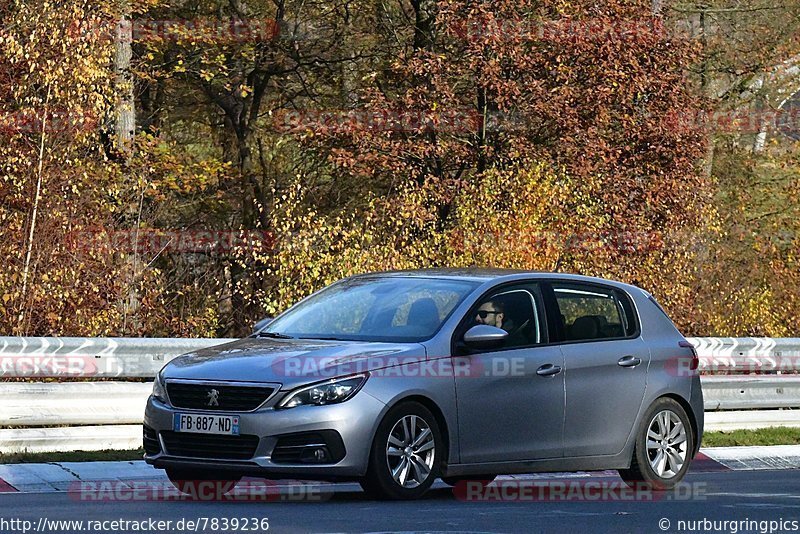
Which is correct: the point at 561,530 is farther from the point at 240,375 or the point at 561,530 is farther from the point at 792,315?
the point at 792,315

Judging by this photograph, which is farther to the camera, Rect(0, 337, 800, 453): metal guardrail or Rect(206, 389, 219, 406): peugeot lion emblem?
Rect(0, 337, 800, 453): metal guardrail

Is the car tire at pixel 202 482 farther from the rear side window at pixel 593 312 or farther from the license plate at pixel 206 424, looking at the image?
the rear side window at pixel 593 312

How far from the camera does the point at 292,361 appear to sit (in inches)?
393

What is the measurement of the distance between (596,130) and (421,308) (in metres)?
15.7

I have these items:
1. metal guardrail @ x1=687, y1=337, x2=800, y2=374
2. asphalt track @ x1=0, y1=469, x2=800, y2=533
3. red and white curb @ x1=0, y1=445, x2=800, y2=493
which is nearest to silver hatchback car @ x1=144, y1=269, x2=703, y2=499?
Answer: asphalt track @ x1=0, y1=469, x2=800, y2=533

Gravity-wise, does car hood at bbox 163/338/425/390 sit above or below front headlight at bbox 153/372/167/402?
above

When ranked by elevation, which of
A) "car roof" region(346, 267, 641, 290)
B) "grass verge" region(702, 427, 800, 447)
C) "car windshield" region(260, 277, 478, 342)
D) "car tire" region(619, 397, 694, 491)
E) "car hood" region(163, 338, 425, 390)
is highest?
"car roof" region(346, 267, 641, 290)

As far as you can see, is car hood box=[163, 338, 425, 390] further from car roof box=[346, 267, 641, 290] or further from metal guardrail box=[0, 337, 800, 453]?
metal guardrail box=[0, 337, 800, 453]

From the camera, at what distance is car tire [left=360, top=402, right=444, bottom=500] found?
998cm

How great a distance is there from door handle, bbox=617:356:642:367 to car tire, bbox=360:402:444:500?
1973mm

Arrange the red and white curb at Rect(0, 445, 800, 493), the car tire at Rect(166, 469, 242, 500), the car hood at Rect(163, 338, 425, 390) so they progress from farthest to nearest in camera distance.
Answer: the red and white curb at Rect(0, 445, 800, 493), the car tire at Rect(166, 469, 242, 500), the car hood at Rect(163, 338, 425, 390)

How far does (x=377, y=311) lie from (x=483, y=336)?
88cm

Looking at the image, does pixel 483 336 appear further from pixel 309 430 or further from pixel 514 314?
pixel 309 430

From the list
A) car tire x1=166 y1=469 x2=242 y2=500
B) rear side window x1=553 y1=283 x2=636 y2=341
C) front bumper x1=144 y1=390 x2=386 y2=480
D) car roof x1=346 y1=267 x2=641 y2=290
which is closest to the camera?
front bumper x1=144 y1=390 x2=386 y2=480
